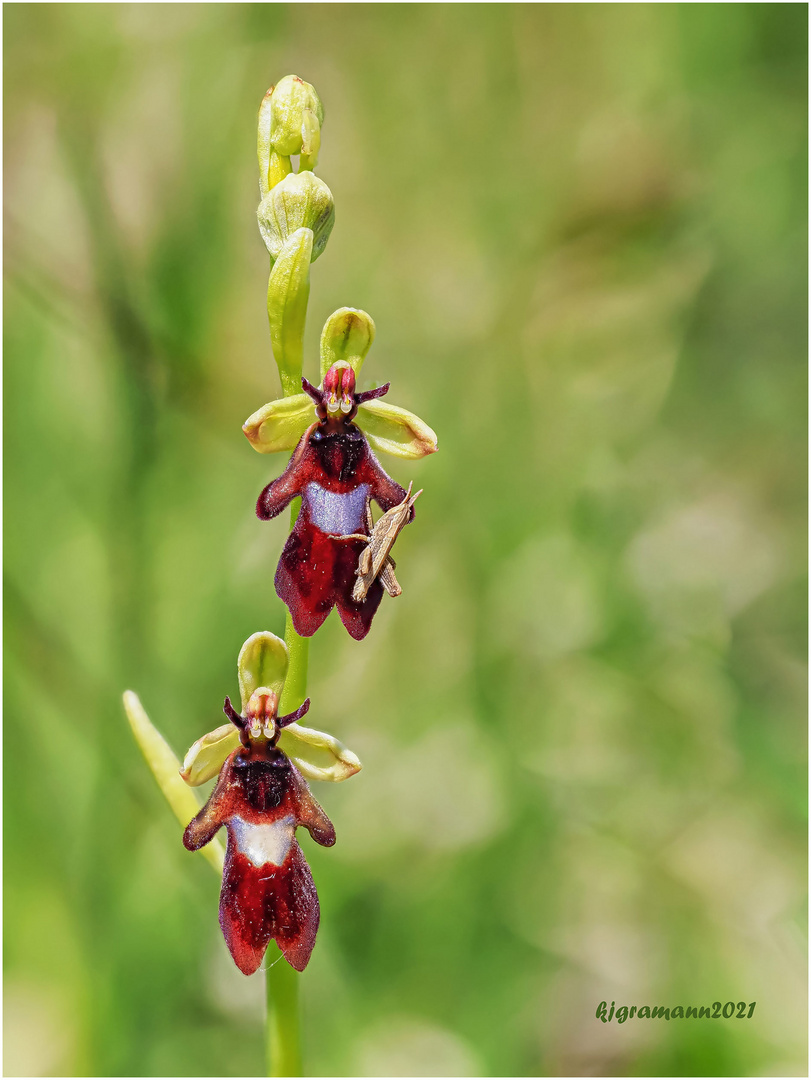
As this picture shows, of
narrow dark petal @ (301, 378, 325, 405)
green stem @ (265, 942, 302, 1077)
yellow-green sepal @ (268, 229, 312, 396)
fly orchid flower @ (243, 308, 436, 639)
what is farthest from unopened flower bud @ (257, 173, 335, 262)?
green stem @ (265, 942, 302, 1077)

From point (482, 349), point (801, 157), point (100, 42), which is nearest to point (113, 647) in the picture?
point (482, 349)

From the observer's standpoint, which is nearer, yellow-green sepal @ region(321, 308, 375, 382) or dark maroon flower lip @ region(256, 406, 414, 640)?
dark maroon flower lip @ region(256, 406, 414, 640)

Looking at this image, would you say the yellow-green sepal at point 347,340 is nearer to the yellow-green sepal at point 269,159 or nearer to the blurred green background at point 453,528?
the yellow-green sepal at point 269,159

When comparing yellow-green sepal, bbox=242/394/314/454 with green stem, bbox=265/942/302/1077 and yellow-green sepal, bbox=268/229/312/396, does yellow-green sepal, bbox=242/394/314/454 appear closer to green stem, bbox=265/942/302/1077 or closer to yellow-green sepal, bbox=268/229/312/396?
yellow-green sepal, bbox=268/229/312/396

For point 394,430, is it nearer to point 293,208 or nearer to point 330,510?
point 330,510

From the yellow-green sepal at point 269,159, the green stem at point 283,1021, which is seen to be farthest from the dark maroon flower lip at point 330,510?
the green stem at point 283,1021

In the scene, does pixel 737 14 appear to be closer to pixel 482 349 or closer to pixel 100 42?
pixel 482 349

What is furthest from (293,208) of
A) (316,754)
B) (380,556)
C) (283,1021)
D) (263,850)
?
(283,1021)

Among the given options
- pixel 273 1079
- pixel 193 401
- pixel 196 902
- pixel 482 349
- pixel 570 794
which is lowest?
pixel 273 1079
